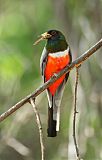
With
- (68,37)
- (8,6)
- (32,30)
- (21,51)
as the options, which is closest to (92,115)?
(68,37)

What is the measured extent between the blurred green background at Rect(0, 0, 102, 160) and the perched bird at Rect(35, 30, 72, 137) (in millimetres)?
1020

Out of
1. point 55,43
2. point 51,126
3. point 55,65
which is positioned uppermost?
point 55,43

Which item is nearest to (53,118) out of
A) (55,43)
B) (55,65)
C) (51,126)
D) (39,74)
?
(51,126)

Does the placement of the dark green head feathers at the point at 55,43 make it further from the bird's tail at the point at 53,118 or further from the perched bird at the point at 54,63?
the bird's tail at the point at 53,118

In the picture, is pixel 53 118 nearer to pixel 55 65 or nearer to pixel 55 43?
pixel 55 65

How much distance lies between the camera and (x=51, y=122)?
154 inches

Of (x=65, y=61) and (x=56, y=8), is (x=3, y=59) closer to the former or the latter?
(x=56, y=8)

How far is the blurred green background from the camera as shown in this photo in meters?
5.82

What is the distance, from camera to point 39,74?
273 inches

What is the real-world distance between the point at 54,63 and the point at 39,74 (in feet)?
9.55

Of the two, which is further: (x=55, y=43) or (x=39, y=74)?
(x=39, y=74)

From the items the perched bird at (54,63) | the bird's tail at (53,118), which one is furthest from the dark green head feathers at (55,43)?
the bird's tail at (53,118)

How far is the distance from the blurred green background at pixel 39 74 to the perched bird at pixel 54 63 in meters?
1.02

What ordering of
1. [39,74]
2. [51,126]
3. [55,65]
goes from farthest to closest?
[39,74]
[55,65]
[51,126]
